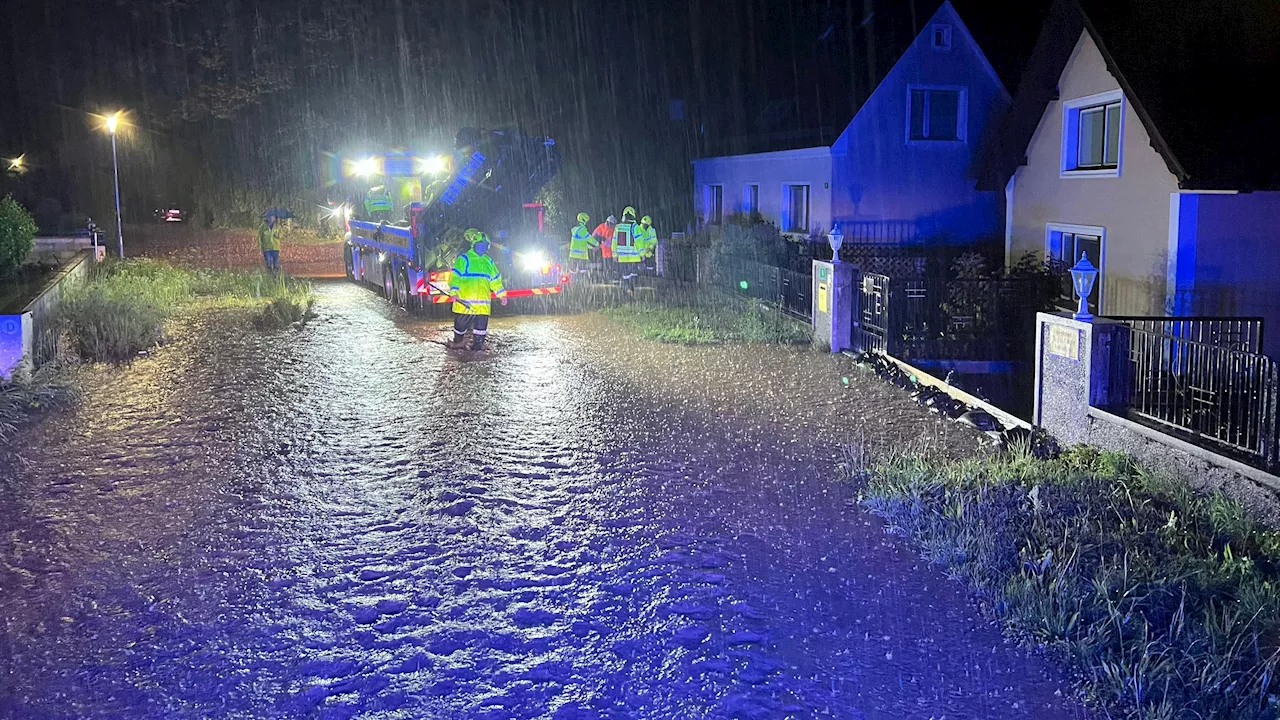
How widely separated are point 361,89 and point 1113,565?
40793 mm

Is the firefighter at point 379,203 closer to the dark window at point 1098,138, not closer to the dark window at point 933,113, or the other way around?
the dark window at point 933,113

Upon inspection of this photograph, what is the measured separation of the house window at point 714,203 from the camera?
31325 millimetres

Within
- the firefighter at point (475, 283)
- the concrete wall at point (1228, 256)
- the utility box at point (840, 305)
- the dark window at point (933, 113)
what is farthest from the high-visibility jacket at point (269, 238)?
the concrete wall at point (1228, 256)

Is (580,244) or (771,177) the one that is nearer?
(580,244)

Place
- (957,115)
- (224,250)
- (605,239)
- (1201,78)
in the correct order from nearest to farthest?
1. (1201,78)
2. (957,115)
3. (605,239)
4. (224,250)

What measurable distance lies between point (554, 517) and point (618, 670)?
2.40 m

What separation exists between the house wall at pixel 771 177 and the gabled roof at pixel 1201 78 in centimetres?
816

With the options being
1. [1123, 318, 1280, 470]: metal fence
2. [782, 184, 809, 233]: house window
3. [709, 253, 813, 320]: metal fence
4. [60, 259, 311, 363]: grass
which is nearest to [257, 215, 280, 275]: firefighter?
[60, 259, 311, 363]: grass

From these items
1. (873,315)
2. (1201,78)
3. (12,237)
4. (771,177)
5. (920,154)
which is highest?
(1201,78)

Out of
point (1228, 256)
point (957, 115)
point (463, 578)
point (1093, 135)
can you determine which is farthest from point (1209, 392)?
point (957, 115)

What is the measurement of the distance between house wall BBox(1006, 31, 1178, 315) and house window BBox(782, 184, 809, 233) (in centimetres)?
712

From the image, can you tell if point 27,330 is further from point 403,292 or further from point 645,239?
point 645,239

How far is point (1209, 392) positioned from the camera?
8.32 m

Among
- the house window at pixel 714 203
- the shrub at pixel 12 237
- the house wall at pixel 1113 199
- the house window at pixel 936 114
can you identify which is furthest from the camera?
→ the house window at pixel 714 203
